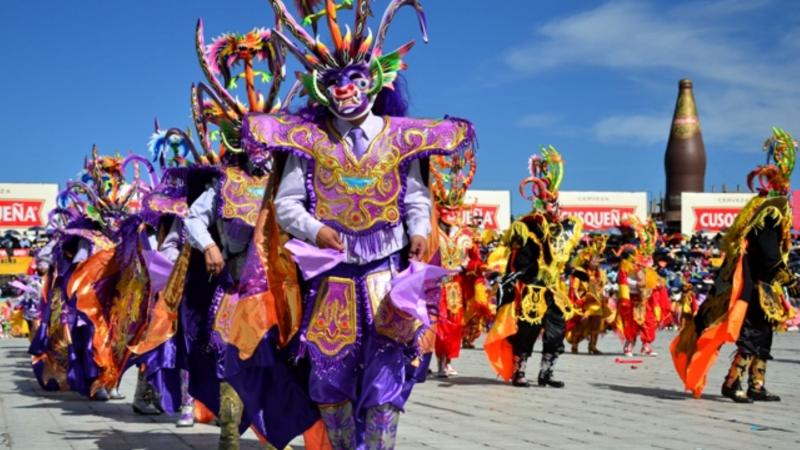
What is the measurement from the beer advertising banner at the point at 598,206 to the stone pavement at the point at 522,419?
36499 millimetres

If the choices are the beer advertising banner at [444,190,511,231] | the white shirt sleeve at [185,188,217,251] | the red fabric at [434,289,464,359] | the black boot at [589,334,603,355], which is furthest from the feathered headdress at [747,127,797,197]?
the beer advertising banner at [444,190,511,231]

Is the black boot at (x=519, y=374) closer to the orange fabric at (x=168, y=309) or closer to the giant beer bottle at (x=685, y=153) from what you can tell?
the orange fabric at (x=168, y=309)

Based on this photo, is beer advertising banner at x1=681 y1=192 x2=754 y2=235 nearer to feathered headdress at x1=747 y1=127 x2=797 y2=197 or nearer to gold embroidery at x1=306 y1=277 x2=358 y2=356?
feathered headdress at x1=747 y1=127 x2=797 y2=197

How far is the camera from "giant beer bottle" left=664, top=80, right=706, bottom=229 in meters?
64.3

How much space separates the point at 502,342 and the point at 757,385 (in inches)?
114

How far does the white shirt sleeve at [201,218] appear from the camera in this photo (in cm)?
658

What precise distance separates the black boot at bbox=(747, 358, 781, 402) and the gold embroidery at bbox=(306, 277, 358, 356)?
20.4ft

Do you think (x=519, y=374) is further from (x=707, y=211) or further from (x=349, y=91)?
(x=707, y=211)

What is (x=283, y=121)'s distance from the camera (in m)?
5.21

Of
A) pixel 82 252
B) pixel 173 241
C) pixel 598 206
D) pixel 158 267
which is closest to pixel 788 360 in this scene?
pixel 82 252

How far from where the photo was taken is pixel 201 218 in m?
6.83

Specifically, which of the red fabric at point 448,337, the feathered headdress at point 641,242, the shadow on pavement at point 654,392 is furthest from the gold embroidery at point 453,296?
the feathered headdress at point 641,242

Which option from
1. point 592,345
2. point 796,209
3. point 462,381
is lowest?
point 462,381

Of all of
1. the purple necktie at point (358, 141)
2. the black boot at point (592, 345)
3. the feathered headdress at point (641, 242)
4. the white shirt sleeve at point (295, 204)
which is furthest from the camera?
the black boot at point (592, 345)
